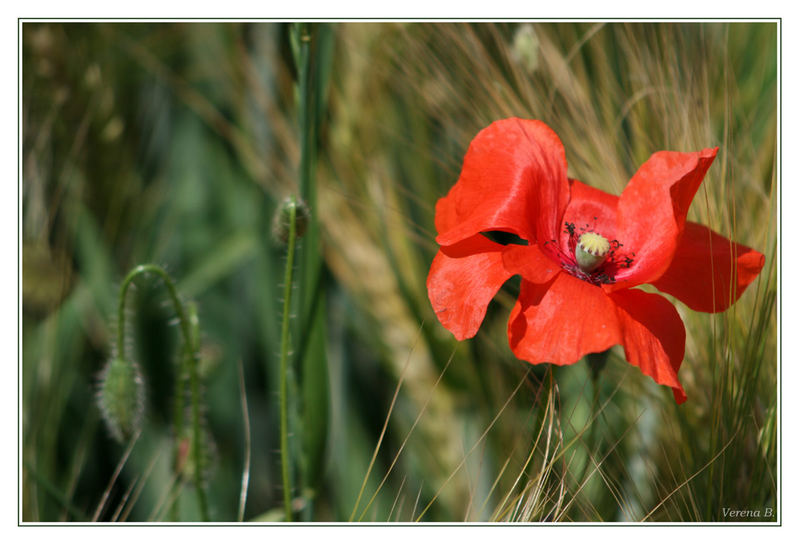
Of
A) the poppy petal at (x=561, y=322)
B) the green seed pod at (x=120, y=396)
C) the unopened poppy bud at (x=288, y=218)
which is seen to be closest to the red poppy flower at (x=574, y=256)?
the poppy petal at (x=561, y=322)

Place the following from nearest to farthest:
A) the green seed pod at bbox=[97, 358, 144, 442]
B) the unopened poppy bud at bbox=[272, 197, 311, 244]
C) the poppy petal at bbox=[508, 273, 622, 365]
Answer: the poppy petal at bbox=[508, 273, 622, 365] < the unopened poppy bud at bbox=[272, 197, 311, 244] < the green seed pod at bbox=[97, 358, 144, 442]

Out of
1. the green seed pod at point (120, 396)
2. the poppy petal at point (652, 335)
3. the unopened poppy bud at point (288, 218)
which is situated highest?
the unopened poppy bud at point (288, 218)

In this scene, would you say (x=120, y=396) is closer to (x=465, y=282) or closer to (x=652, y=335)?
(x=465, y=282)

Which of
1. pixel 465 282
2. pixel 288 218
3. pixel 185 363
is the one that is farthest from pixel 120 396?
pixel 465 282

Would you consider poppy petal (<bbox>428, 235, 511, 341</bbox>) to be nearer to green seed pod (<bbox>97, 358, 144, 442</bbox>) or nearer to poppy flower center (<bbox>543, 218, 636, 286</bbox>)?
poppy flower center (<bbox>543, 218, 636, 286</bbox>)

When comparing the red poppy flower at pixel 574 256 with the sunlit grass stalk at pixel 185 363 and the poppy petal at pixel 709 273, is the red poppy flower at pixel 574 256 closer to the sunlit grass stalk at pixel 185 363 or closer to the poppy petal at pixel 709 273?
the poppy petal at pixel 709 273

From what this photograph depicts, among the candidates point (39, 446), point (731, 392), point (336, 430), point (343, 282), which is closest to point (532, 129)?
point (731, 392)

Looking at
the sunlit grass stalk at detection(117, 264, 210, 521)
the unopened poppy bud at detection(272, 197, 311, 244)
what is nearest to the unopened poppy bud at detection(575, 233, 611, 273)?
the unopened poppy bud at detection(272, 197, 311, 244)
